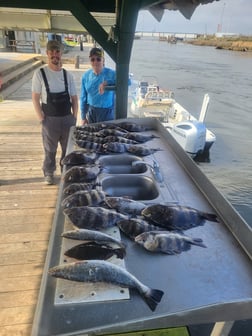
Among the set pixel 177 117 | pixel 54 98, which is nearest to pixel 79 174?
pixel 54 98

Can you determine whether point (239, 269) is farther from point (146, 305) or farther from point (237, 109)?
point (237, 109)

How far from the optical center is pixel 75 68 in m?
20.3

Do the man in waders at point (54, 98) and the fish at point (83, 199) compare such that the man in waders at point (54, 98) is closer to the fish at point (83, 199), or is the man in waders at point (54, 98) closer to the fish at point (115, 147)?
the fish at point (115, 147)

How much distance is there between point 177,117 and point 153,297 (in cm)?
1491

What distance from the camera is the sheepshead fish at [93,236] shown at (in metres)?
1.74

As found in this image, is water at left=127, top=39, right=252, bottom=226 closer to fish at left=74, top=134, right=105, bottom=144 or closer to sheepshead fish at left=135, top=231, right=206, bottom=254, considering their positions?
fish at left=74, top=134, right=105, bottom=144

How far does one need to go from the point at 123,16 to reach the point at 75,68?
59.2ft

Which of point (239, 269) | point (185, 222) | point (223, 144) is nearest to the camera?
point (239, 269)

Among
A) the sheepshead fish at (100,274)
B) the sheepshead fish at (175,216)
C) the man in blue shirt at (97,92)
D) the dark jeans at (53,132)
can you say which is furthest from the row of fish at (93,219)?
the man in blue shirt at (97,92)

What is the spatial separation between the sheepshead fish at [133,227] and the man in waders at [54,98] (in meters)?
2.49

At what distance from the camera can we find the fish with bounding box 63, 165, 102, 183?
2479mm

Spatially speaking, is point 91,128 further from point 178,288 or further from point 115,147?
point 178,288

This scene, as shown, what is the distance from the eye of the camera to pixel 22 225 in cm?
352

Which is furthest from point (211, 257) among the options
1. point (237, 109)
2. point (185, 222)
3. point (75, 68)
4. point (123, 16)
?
point (237, 109)
